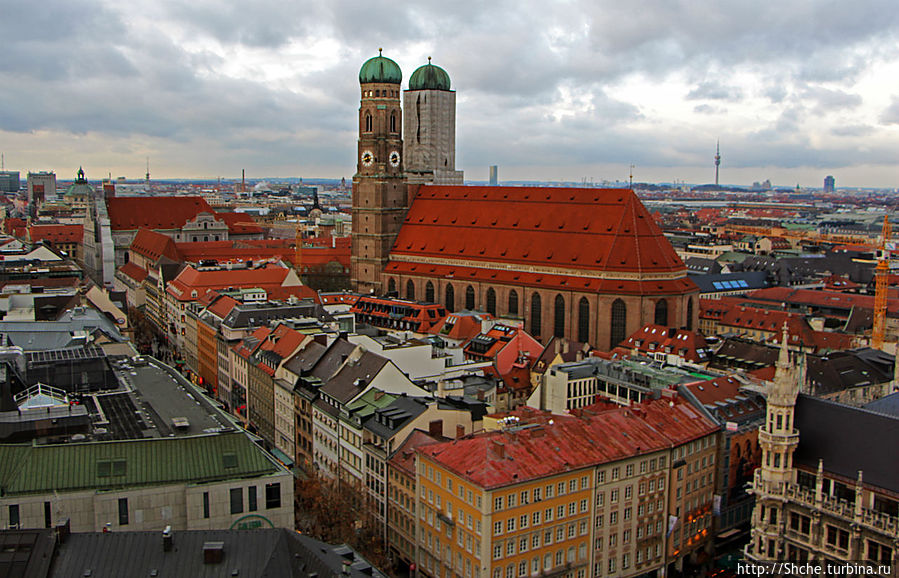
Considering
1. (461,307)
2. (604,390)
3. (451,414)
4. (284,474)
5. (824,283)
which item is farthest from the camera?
(824,283)

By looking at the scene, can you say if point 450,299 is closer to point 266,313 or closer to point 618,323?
point 618,323

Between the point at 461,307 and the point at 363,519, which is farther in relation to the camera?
the point at 461,307

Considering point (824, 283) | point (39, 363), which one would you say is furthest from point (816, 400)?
point (824, 283)

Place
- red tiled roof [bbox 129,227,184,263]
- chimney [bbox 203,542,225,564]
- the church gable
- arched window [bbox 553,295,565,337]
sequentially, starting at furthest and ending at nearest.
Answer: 1. red tiled roof [bbox 129,227,184,263]
2. arched window [bbox 553,295,565,337]
3. the church gable
4. chimney [bbox 203,542,225,564]

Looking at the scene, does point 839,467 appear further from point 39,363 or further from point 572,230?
point 572,230

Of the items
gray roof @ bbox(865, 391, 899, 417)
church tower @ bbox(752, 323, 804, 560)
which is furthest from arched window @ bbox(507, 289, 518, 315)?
church tower @ bbox(752, 323, 804, 560)

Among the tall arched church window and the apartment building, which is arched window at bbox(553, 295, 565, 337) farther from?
the apartment building

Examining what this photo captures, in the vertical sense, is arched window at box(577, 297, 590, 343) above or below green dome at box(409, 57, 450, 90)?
below

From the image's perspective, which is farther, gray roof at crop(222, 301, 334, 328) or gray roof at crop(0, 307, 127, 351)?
gray roof at crop(222, 301, 334, 328)
